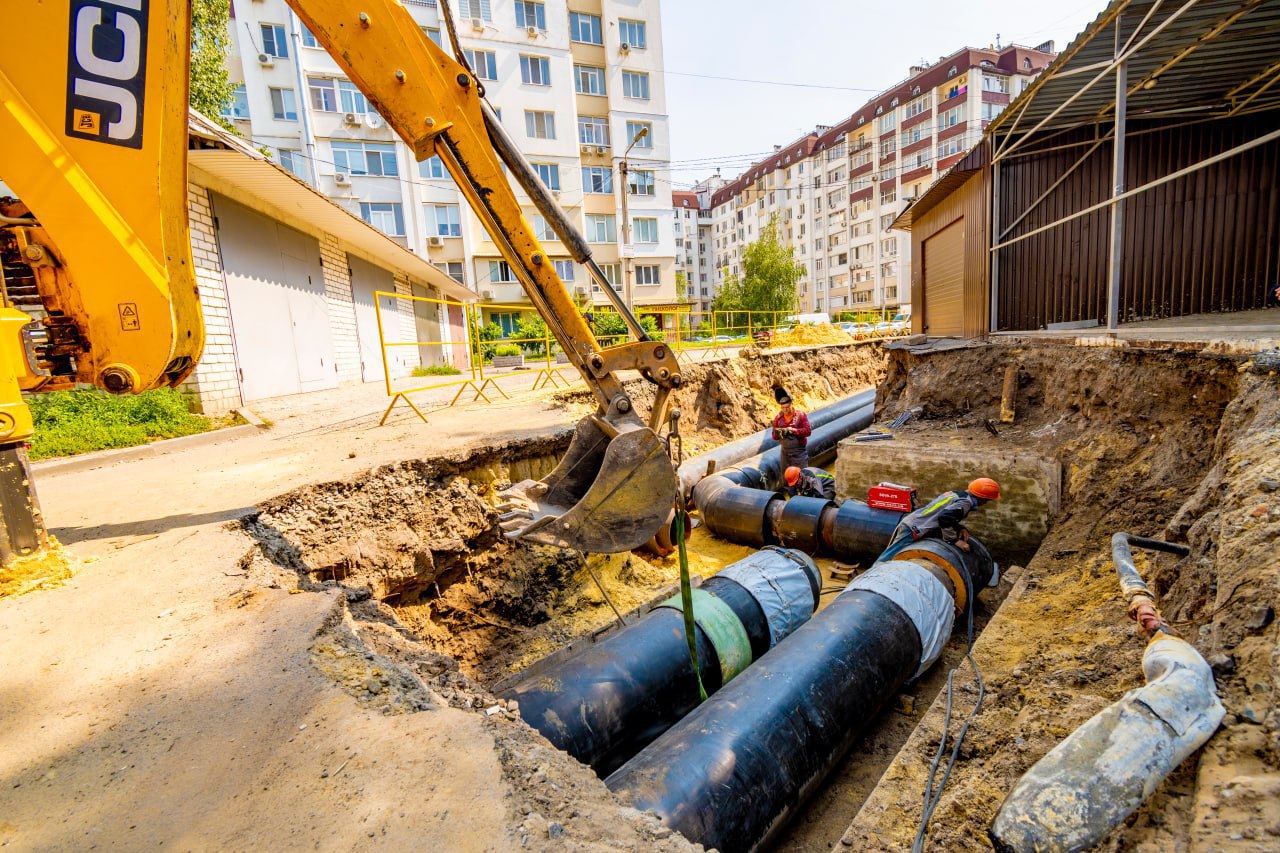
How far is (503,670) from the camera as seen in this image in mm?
4375

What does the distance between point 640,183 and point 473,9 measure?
1023cm

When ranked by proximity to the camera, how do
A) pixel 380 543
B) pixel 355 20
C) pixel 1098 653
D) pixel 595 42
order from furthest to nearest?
pixel 595 42
pixel 380 543
pixel 355 20
pixel 1098 653

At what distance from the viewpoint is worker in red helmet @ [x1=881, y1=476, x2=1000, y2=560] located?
4.62 metres

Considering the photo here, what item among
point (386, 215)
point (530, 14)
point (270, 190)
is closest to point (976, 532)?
point (270, 190)

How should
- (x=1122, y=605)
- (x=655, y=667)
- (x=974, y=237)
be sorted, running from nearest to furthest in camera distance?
(x=1122, y=605) → (x=655, y=667) → (x=974, y=237)

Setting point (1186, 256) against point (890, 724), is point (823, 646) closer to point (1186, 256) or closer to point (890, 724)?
point (890, 724)

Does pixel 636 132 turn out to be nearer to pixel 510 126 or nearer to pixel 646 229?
pixel 646 229

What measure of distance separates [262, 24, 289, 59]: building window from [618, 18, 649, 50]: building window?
590 inches

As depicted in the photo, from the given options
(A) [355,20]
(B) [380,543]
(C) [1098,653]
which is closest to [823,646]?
(C) [1098,653]

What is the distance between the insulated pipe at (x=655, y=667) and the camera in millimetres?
2975

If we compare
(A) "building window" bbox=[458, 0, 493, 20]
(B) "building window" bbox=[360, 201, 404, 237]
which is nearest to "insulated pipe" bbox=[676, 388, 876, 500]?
(B) "building window" bbox=[360, 201, 404, 237]

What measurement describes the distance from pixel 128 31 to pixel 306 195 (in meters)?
7.23

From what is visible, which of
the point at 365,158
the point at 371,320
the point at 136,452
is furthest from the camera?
the point at 365,158

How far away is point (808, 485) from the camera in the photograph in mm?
7254
